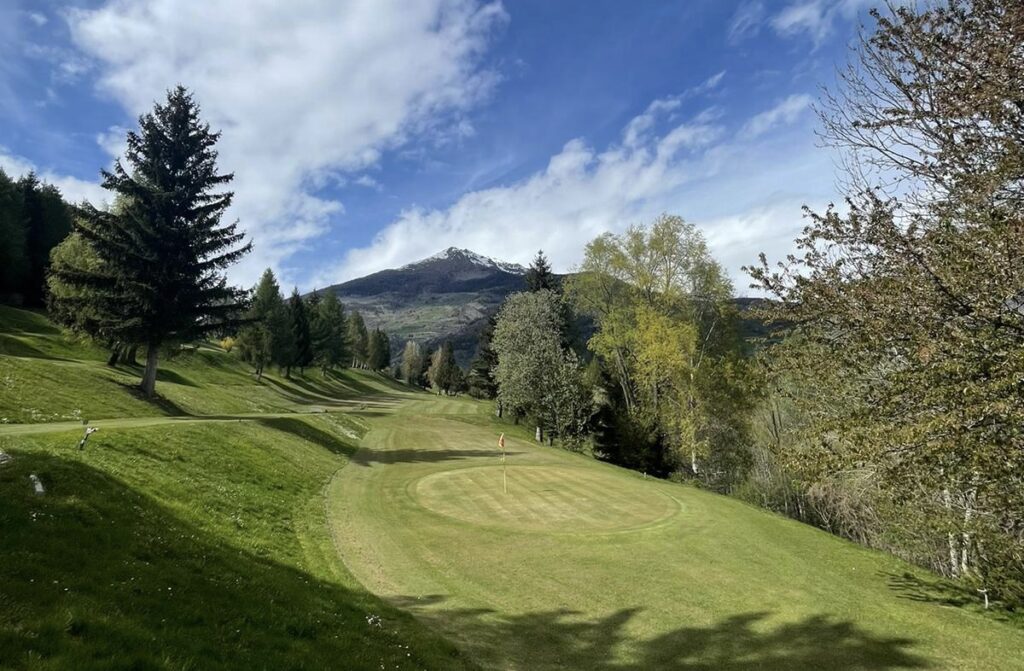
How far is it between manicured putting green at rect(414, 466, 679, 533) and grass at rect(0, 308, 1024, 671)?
16 centimetres

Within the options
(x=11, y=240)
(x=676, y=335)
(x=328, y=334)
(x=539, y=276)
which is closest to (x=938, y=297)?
(x=676, y=335)

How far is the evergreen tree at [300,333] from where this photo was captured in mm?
82312

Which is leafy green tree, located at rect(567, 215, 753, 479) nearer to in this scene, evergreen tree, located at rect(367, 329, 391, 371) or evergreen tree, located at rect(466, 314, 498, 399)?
evergreen tree, located at rect(466, 314, 498, 399)

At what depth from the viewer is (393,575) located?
13633mm

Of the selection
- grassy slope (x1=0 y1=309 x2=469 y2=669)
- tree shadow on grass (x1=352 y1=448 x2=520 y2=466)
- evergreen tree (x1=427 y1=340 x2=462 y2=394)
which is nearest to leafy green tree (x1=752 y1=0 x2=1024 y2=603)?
grassy slope (x1=0 y1=309 x2=469 y2=669)

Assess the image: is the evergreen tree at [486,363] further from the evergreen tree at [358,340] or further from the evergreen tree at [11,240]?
the evergreen tree at [358,340]

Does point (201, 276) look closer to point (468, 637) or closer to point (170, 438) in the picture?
point (170, 438)

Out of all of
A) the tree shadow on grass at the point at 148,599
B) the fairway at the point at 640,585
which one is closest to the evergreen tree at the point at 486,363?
the fairway at the point at 640,585

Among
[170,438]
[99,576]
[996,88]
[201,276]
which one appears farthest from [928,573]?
[201,276]

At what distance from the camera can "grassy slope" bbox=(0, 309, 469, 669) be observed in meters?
6.62

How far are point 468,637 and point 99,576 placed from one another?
6.20 m

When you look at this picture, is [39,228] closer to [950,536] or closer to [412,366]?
[412,366]

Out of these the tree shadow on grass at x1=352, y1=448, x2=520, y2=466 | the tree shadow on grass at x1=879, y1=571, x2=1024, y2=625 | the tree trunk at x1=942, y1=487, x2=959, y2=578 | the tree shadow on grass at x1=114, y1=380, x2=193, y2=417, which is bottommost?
the tree shadow on grass at x1=352, y1=448, x2=520, y2=466

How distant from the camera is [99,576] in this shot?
324 inches
